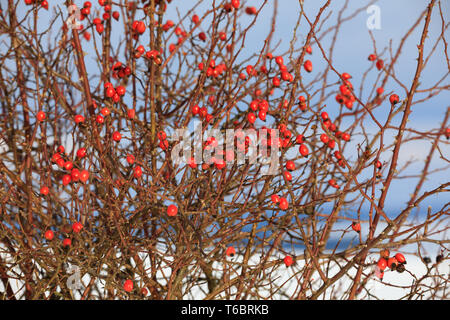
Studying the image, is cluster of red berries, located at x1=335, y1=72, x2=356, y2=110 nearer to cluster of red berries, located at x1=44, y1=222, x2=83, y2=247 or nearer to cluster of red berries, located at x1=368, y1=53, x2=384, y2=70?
cluster of red berries, located at x1=368, y1=53, x2=384, y2=70

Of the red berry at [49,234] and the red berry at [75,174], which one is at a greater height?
the red berry at [75,174]

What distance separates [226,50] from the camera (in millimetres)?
2941

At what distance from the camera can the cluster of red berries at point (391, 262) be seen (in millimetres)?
2020

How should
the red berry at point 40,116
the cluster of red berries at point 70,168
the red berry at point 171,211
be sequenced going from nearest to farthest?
1. the red berry at point 171,211
2. the cluster of red berries at point 70,168
3. the red berry at point 40,116

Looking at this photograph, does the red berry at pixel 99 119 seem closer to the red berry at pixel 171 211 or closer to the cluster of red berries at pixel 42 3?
the red berry at pixel 171 211

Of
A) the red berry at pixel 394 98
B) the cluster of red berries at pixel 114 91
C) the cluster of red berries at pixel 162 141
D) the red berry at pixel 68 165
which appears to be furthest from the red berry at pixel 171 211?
the red berry at pixel 394 98

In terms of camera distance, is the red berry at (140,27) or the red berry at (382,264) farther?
the red berry at (140,27)

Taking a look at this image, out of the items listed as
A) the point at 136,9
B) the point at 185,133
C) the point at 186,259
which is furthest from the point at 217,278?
the point at 136,9

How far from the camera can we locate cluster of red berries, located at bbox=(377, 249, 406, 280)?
6.63 ft

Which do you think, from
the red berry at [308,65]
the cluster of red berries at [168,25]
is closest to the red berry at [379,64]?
the red berry at [308,65]

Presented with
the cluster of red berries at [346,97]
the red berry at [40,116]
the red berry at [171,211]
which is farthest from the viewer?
the cluster of red berries at [346,97]

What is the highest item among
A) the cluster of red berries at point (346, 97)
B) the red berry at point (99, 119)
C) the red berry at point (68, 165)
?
the cluster of red berries at point (346, 97)

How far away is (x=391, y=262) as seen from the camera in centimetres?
205
